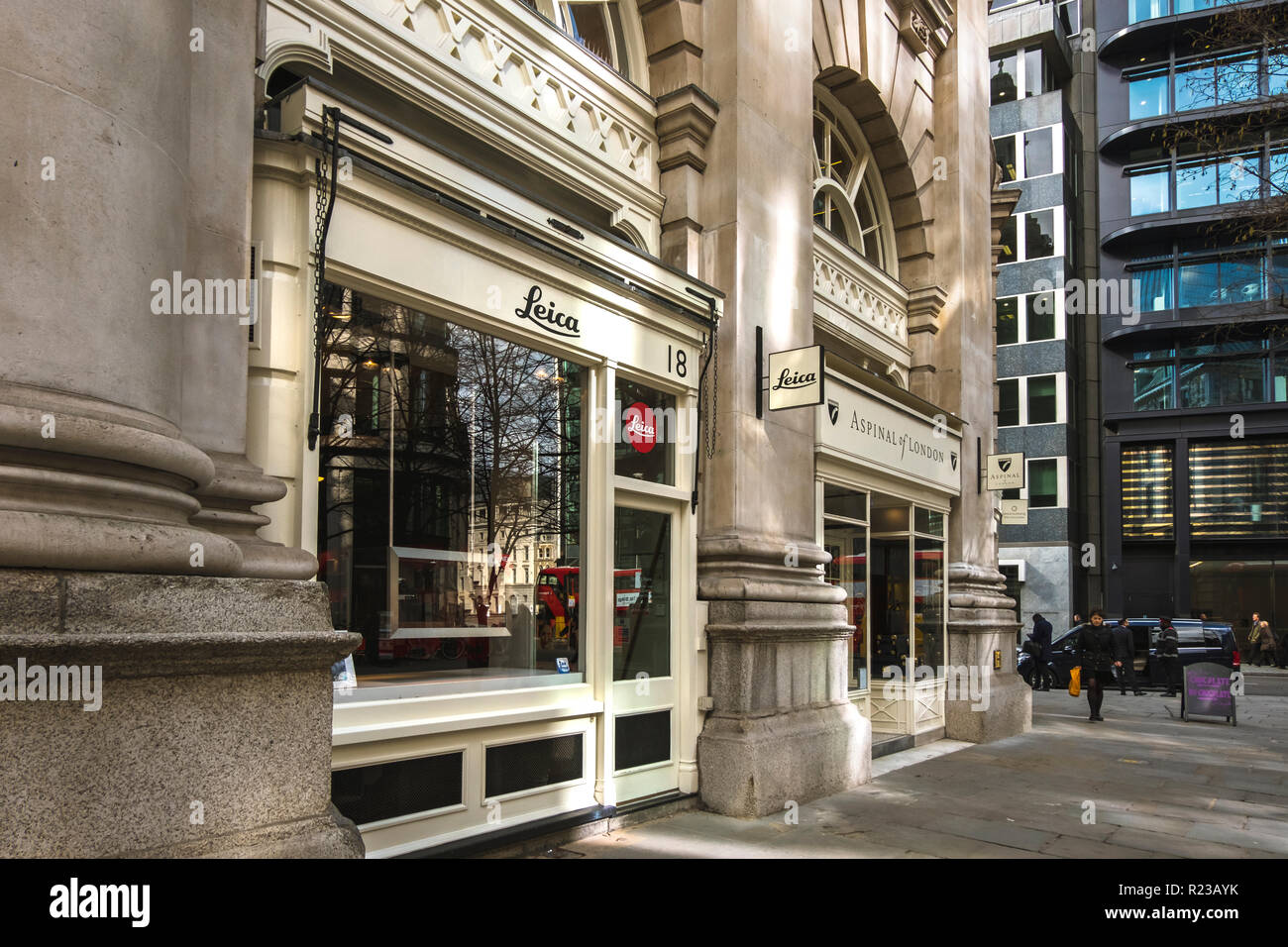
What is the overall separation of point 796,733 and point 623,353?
12.8 ft

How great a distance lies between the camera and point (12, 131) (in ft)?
12.6

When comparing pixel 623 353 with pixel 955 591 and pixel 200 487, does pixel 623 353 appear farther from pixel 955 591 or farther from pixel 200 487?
pixel 955 591

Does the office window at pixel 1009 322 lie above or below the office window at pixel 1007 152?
below

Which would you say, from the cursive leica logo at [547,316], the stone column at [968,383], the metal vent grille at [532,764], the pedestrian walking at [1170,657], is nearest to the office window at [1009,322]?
the pedestrian walking at [1170,657]

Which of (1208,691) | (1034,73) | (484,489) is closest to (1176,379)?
(1034,73)

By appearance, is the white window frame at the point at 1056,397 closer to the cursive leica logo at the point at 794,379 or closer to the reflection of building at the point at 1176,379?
the reflection of building at the point at 1176,379

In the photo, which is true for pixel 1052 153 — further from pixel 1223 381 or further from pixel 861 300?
pixel 861 300

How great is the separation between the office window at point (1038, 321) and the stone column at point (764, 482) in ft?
104

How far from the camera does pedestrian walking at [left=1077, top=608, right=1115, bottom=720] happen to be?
17.3 meters

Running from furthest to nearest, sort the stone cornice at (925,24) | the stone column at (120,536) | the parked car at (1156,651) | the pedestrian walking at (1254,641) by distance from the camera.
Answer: the pedestrian walking at (1254,641)
the parked car at (1156,651)
the stone cornice at (925,24)
the stone column at (120,536)

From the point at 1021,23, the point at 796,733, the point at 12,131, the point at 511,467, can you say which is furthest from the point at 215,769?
the point at 1021,23

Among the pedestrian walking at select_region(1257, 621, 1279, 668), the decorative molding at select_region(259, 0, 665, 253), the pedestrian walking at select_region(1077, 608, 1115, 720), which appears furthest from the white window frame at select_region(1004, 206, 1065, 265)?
the decorative molding at select_region(259, 0, 665, 253)

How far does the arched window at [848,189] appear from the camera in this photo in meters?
13.3

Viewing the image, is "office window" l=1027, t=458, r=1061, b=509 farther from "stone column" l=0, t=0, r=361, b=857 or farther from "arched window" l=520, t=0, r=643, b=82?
"stone column" l=0, t=0, r=361, b=857
